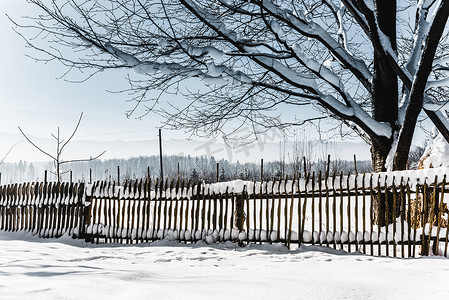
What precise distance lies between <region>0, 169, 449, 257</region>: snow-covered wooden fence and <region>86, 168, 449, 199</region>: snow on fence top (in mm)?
14

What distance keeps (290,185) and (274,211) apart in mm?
1194

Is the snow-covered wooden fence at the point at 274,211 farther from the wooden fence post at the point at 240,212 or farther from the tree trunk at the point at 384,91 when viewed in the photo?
the tree trunk at the point at 384,91

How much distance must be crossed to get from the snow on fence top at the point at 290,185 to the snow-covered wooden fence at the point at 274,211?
0.01 meters

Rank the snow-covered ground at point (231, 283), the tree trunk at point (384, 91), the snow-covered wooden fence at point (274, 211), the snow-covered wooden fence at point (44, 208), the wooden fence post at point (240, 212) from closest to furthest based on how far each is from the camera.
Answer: the snow-covered ground at point (231, 283)
the snow-covered wooden fence at point (274, 211)
the wooden fence post at point (240, 212)
the tree trunk at point (384, 91)
the snow-covered wooden fence at point (44, 208)

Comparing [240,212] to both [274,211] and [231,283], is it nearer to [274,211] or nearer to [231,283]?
[274,211]

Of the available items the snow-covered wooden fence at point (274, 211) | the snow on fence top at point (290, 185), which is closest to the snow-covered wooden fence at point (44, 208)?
the snow-covered wooden fence at point (274, 211)

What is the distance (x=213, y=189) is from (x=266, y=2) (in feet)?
13.1

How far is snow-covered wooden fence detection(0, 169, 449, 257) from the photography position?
5.64 meters

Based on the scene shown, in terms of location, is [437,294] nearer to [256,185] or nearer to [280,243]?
[280,243]

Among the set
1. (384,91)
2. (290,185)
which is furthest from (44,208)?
(384,91)

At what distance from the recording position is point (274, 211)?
7445 millimetres

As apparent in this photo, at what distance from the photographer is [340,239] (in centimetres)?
600

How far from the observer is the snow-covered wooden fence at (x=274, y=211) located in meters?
5.64

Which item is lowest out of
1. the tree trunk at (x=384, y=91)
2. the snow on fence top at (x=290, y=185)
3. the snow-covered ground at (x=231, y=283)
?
the snow-covered ground at (x=231, y=283)
